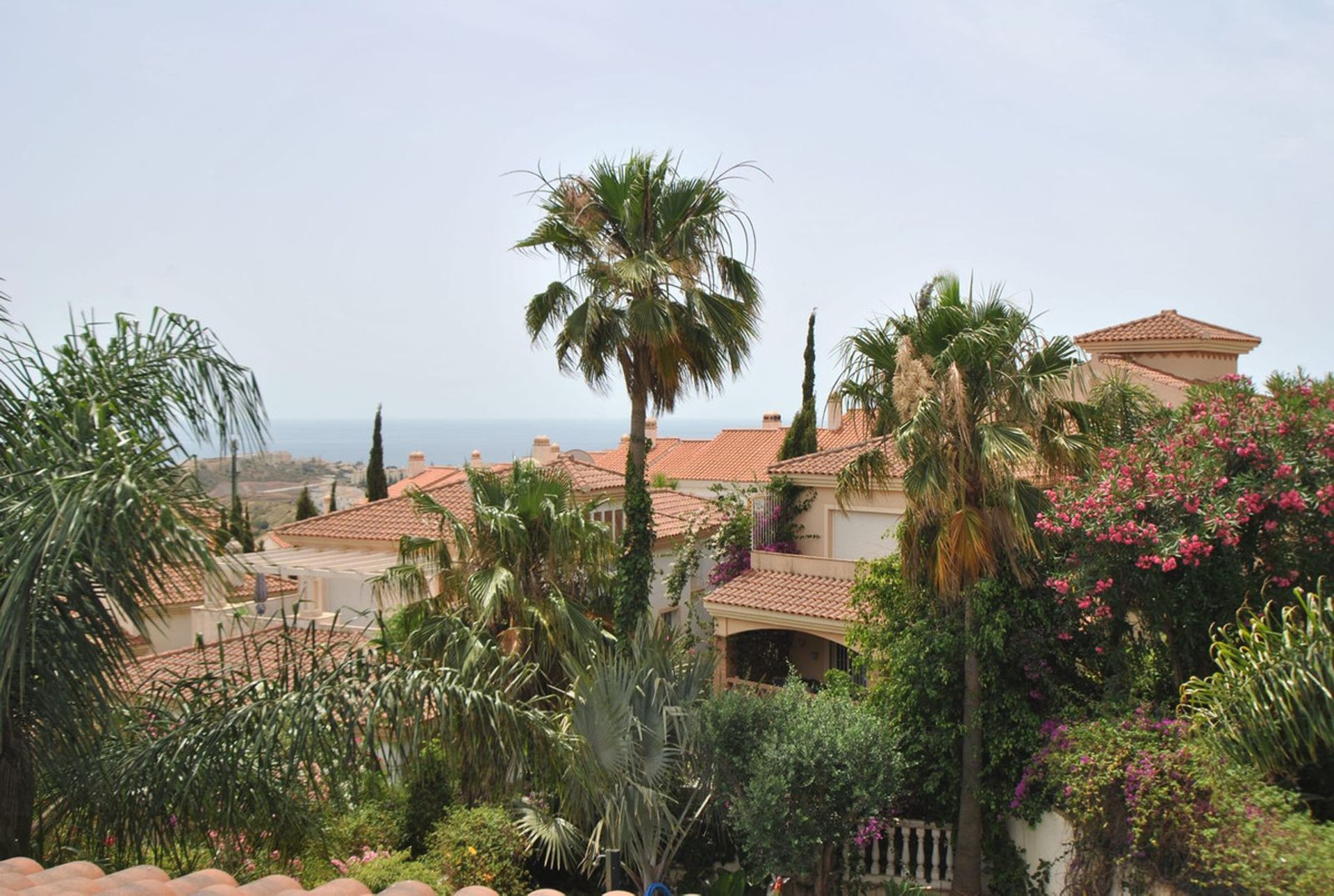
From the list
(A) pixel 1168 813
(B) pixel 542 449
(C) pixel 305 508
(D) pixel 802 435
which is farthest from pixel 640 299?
(C) pixel 305 508

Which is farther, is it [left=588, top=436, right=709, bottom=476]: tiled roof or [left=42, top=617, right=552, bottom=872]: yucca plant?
[left=588, top=436, right=709, bottom=476]: tiled roof

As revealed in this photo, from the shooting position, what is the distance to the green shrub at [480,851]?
37.1 feet

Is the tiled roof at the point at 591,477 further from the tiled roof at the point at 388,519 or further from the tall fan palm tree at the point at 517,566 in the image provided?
the tall fan palm tree at the point at 517,566

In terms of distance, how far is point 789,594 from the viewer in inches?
790

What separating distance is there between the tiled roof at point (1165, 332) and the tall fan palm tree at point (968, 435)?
1330 cm

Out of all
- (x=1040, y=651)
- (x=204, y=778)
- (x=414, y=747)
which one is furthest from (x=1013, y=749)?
(x=204, y=778)

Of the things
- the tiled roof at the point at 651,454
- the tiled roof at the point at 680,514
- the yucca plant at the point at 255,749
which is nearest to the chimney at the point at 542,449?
the tiled roof at the point at 651,454

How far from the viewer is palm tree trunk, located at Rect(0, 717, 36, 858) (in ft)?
22.2

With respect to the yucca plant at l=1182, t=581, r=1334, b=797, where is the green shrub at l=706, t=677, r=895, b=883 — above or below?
below

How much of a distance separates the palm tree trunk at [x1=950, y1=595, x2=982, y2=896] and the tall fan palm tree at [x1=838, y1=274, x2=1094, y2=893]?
0.5 inches

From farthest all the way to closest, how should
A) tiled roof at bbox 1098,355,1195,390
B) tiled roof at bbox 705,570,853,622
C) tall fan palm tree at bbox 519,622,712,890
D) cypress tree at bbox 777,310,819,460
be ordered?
cypress tree at bbox 777,310,819,460 → tiled roof at bbox 1098,355,1195,390 → tiled roof at bbox 705,570,853,622 → tall fan palm tree at bbox 519,622,712,890

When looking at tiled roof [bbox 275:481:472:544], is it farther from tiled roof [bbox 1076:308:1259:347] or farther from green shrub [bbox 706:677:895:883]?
tiled roof [bbox 1076:308:1259:347]

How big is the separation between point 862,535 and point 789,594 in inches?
97.4

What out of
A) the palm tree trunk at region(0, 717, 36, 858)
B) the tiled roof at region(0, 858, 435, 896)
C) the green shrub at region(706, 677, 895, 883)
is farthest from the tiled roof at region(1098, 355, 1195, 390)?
the palm tree trunk at region(0, 717, 36, 858)
